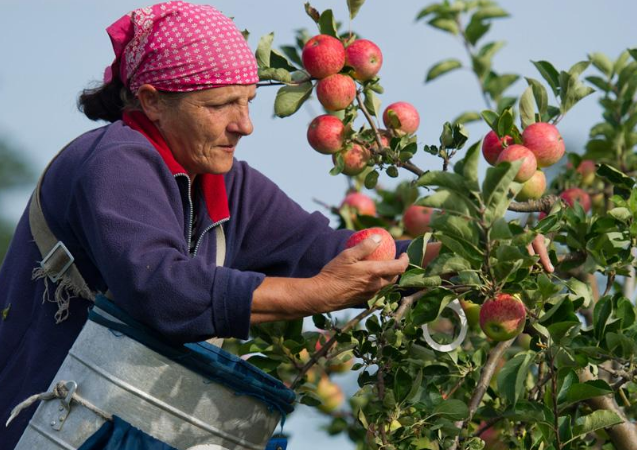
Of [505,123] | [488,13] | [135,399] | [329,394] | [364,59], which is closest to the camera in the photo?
[135,399]

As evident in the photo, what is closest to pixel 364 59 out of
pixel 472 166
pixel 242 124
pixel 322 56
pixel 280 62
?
pixel 322 56

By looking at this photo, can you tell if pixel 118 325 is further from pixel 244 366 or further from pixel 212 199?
pixel 212 199

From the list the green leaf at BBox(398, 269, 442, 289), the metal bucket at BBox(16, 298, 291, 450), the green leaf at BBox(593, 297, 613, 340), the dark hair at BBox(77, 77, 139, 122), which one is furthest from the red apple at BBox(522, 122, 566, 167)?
the dark hair at BBox(77, 77, 139, 122)

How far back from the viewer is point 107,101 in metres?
2.17

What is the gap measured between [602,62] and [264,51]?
1.04 m

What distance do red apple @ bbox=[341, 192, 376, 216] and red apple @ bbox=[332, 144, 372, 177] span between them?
814mm

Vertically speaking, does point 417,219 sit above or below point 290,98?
below

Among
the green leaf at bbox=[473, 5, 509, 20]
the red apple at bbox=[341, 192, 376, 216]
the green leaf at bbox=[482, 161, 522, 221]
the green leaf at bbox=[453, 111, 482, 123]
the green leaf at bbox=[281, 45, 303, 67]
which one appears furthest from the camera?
the red apple at bbox=[341, 192, 376, 216]

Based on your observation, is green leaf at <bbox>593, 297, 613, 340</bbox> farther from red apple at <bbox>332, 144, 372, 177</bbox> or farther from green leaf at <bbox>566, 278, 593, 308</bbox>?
red apple at <bbox>332, 144, 372, 177</bbox>

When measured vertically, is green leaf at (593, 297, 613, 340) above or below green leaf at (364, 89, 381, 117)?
below

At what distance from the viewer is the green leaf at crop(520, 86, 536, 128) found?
2066mm

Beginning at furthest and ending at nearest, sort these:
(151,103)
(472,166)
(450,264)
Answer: (151,103)
(450,264)
(472,166)

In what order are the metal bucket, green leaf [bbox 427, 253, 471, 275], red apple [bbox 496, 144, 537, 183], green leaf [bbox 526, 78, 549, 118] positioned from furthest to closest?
green leaf [bbox 526, 78, 549, 118] → red apple [bbox 496, 144, 537, 183] → the metal bucket → green leaf [bbox 427, 253, 471, 275]

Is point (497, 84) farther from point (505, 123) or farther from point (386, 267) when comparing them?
point (386, 267)
